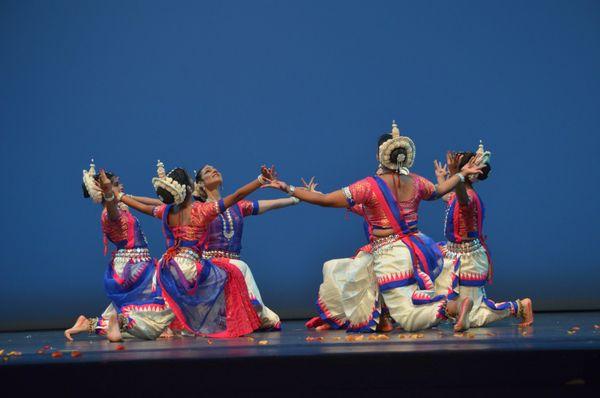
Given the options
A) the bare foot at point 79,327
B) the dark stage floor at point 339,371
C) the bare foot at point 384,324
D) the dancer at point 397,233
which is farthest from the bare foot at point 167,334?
the dark stage floor at point 339,371

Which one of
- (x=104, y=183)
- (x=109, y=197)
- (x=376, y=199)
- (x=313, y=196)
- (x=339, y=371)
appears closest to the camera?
(x=339, y=371)

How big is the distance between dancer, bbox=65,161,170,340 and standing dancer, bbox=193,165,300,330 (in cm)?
45

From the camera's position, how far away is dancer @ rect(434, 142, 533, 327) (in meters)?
5.79

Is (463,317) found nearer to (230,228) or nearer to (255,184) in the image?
(255,184)

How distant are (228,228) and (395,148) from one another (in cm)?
148

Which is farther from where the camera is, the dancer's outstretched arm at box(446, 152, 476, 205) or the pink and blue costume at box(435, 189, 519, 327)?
the pink and blue costume at box(435, 189, 519, 327)

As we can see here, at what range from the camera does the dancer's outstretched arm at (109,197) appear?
5883 millimetres

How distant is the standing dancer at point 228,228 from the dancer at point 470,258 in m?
1.17

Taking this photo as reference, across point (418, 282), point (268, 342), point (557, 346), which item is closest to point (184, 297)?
point (268, 342)

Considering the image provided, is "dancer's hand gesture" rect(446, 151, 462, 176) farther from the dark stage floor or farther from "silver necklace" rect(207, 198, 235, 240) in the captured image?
the dark stage floor

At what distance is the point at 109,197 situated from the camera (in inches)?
239

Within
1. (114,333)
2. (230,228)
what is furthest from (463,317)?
(230,228)

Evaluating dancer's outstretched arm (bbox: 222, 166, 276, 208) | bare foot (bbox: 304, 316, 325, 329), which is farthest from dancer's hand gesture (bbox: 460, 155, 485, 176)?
bare foot (bbox: 304, 316, 325, 329)

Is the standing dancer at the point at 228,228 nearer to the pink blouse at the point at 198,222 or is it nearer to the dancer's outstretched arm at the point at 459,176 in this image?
the pink blouse at the point at 198,222
